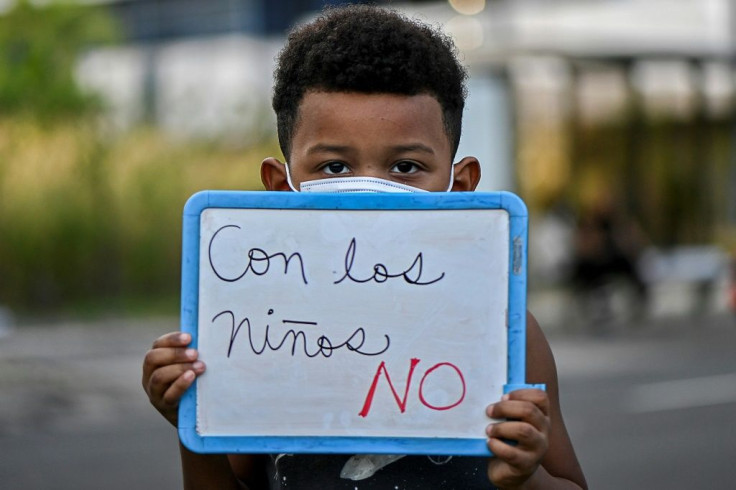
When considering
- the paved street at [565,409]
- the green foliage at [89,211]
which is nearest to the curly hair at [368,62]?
the paved street at [565,409]

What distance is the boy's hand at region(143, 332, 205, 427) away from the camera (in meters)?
1.91

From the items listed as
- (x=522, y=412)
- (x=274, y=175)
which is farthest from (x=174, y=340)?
(x=522, y=412)

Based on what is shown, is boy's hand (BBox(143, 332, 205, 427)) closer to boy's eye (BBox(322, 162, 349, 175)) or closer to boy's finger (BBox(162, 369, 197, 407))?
boy's finger (BBox(162, 369, 197, 407))

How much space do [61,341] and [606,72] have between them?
10.7 meters

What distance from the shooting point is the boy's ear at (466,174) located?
2.22m

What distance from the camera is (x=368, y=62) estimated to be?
6.64ft

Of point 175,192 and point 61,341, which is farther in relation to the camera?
point 175,192

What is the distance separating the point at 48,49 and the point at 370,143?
18872 mm

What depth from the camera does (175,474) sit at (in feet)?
24.3

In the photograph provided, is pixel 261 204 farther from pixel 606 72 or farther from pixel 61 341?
pixel 606 72

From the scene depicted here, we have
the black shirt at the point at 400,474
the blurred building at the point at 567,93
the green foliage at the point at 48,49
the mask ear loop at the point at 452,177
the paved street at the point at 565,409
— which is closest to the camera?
the black shirt at the point at 400,474

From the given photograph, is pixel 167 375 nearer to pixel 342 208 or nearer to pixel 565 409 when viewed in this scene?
pixel 342 208

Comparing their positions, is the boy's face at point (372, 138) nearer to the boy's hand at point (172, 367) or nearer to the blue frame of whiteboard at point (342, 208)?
the blue frame of whiteboard at point (342, 208)

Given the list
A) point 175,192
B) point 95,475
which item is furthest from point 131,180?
point 95,475
